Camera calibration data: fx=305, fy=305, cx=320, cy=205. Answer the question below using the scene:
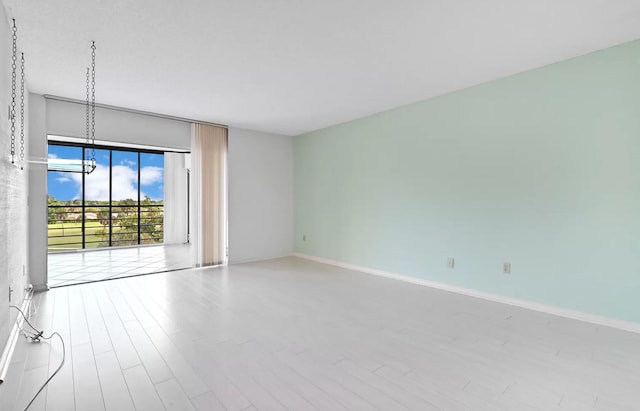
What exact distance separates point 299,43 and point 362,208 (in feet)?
9.57

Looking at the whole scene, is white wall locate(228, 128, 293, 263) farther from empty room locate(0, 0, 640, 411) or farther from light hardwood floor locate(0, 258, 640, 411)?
light hardwood floor locate(0, 258, 640, 411)

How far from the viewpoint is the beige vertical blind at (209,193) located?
204 inches

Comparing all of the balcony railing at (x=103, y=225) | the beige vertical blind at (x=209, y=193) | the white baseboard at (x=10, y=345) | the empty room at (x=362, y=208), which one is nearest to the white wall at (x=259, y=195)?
the beige vertical blind at (x=209, y=193)

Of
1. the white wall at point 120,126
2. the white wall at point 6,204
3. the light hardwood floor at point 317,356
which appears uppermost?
the white wall at point 120,126

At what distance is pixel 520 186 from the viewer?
10.8 ft

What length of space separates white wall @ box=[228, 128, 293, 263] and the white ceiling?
5.91 feet

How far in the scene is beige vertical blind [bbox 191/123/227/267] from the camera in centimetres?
517

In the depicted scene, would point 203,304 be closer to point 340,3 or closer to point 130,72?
point 130,72

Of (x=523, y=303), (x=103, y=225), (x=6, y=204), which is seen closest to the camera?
(x=6, y=204)

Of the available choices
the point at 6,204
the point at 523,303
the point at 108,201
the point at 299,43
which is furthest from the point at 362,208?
the point at 108,201

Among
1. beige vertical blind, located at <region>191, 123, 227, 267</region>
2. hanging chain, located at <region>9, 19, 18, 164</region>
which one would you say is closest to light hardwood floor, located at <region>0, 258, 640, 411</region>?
hanging chain, located at <region>9, 19, 18, 164</region>

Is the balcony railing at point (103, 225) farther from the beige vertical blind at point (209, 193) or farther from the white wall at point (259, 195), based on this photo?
the white wall at point (259, 195)

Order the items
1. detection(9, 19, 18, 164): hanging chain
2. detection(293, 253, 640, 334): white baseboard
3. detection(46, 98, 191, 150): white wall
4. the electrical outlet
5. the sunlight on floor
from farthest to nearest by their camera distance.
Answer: the sunlight on floor
detection(46, 98, 191, 150): white wall
the electrical outlet
detection(293, 253, 640, 334): white baseboard
detection(9, 19, 18, 164): hanging chain

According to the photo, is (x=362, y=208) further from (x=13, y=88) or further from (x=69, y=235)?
(x=69, y=235)
